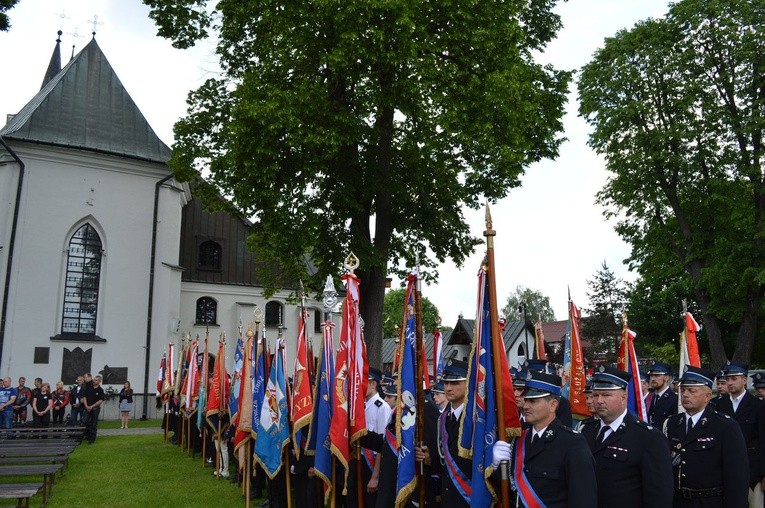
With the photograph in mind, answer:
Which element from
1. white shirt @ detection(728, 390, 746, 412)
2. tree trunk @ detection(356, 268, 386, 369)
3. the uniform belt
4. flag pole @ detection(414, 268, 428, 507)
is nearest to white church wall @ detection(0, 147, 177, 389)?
tree trunk @ detection(356, 268, 386, 369)

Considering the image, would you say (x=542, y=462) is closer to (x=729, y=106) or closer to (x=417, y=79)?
(x=417, y=79)

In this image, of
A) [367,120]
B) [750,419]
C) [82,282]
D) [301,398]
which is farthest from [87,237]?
[750,419]

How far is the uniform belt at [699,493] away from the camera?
16.8ft

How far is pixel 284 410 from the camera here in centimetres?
924

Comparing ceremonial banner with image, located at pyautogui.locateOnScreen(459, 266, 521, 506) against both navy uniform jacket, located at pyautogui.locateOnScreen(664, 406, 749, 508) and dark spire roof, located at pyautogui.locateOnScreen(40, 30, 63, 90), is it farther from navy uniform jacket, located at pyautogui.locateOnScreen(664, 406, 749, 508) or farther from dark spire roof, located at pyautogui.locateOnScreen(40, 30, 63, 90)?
dark spire roof, located at pyautogui.locateOnScreen(40, 30, 63, 90)

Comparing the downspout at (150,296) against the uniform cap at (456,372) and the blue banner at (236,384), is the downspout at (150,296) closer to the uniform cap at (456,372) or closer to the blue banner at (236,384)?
the blue banner at (236,384)

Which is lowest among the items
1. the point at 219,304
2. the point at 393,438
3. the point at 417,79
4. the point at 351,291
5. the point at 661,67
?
the point at 393,438

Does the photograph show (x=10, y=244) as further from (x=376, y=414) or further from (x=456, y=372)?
(x=456, y=372)

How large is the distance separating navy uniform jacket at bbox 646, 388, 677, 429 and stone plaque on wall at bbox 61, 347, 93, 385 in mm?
24951

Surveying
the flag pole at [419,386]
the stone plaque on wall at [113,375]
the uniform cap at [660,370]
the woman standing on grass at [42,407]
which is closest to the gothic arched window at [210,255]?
the stone plaque on wall at [113,375]

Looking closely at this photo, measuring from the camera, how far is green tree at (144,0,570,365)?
49.2 feet

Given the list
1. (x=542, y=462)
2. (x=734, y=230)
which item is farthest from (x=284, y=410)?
(x=734, y=230)

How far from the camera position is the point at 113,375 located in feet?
91.9

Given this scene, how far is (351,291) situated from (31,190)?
25005 millimetres
